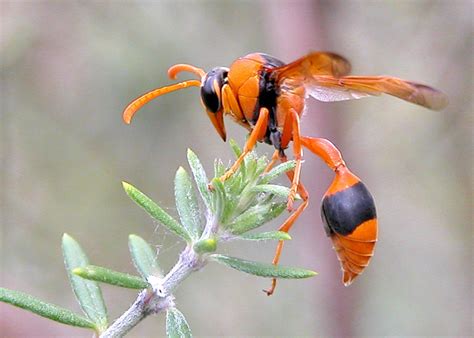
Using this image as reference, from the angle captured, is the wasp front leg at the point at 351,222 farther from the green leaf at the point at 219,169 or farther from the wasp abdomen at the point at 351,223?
the green leaf at the point at 219,169

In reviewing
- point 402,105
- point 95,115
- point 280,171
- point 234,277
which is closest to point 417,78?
point 402,105

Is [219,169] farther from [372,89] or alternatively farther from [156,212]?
[372,89]

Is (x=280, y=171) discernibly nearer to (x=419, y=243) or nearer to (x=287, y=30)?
(x=287, y=30)

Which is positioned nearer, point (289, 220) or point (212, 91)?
point (289, 220)

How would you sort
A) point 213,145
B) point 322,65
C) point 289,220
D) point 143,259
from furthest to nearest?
point 213,145 < point 289,220 < point 322,65 < point 143,259

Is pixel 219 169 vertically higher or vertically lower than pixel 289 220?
higher

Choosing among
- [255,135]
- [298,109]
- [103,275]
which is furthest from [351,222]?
[103,275]
